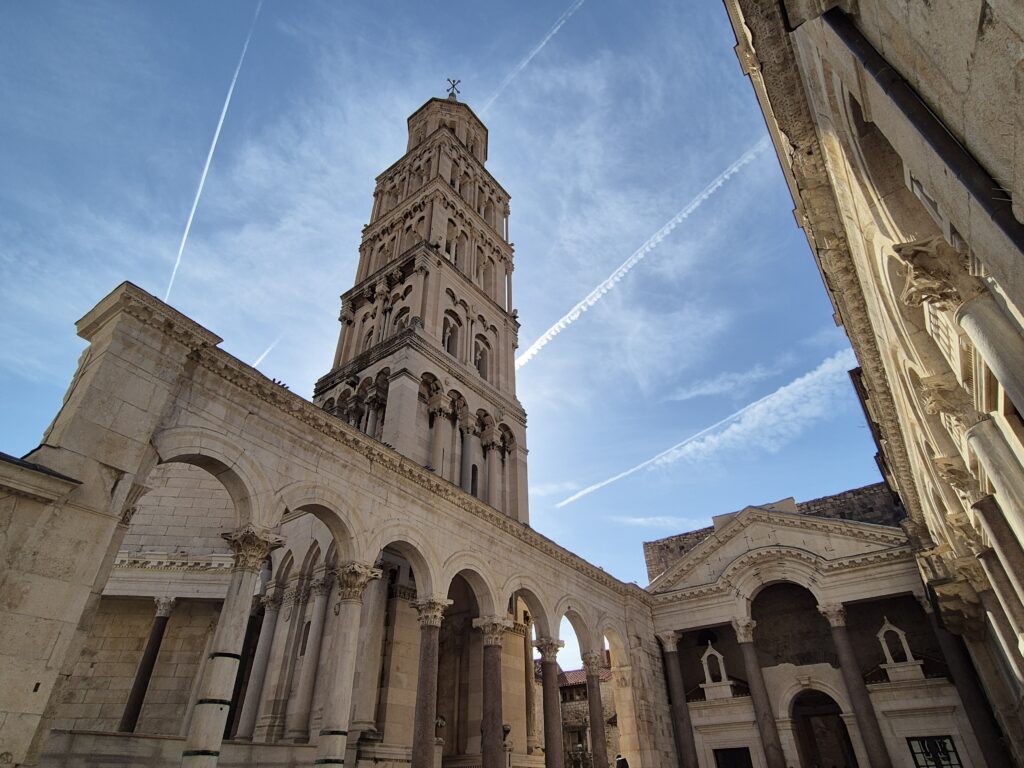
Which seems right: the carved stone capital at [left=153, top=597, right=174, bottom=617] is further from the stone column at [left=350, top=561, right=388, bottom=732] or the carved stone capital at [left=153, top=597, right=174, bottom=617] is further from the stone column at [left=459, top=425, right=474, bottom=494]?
the stone column at [left=459, top=425, right=474, bottom=494]

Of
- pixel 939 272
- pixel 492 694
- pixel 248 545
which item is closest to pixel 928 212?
pixel 939 272

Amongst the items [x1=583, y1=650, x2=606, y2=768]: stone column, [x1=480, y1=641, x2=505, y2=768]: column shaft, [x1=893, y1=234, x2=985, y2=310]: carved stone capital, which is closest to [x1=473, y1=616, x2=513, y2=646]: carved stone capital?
[x1=480, y1=641, x2=505, y2=768]: column shaft

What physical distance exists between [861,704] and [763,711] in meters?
3.13

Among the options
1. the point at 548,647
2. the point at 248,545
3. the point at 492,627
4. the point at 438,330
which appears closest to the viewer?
the point at 248,545

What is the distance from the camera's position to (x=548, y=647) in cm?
1727

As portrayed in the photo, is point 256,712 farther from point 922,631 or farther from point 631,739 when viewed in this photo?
point 922,631

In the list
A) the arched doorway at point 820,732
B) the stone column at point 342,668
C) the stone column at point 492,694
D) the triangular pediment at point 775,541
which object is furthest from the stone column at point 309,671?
the arched doorway at point 820,732

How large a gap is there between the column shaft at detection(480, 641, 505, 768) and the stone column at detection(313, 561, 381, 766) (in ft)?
12.4

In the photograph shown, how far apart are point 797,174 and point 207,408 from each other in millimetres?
10839

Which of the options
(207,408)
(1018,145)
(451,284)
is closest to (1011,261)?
(1018,145)

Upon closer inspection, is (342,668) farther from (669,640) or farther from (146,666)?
(669,640)

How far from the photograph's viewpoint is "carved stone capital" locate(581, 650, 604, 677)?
18250 mm

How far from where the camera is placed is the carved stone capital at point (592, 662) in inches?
719

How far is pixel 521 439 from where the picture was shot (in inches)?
981
